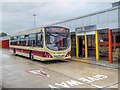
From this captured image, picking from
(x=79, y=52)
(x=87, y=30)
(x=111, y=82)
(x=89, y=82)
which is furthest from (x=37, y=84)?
(x=79, y=52)

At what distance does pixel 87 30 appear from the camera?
1636 centimetres

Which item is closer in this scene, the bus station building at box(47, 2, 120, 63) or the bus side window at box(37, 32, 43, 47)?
the bus station building at box(47, 2, 120, 63)

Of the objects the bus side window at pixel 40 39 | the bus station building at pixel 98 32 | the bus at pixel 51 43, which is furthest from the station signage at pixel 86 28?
the bus side window at pixel 40 39

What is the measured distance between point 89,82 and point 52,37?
709cm

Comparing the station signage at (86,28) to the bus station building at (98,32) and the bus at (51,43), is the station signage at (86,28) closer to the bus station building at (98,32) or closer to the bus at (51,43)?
the bus station building at (98,32)

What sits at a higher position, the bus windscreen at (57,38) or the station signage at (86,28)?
the station signage at (86,28)

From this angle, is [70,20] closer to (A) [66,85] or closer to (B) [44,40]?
(B) [44,40]

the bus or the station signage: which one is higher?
the station signage

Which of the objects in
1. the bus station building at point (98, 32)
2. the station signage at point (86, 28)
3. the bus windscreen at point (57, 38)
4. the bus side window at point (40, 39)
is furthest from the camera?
the station signage at point (86, 28)

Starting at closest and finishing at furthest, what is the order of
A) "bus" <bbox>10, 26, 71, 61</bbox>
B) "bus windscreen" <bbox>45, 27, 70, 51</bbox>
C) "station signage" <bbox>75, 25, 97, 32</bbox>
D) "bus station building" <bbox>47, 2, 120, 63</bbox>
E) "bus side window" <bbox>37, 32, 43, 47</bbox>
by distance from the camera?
"bus station building" <bbox>47, 2, 120, 63</bbox>
"bus" <bbox>10, 26, 71, 61</bbox>
"bus windscreen" <bbox>45, 27, 70, 51</bbox>
"bus side window" <bbox>37, 32, 43, 47</bbox>
"station signage" <bbox>75, 25, 97, 32</bbox>

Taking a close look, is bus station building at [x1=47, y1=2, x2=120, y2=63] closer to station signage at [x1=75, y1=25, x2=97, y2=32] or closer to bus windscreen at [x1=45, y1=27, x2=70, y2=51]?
station signage at [x1=75, y1=25, x2=97, y2=32]

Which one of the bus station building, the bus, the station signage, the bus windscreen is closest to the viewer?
the bus station building

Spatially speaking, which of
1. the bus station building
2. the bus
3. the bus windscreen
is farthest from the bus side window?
the bus station building

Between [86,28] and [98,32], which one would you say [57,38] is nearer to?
[86,28]
